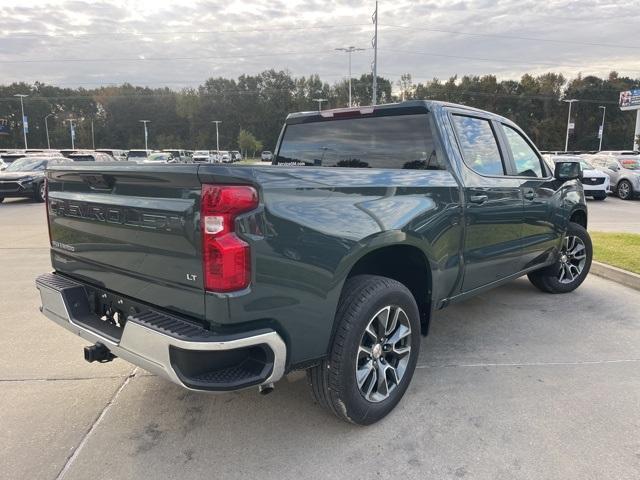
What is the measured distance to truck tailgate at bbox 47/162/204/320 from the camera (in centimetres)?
230

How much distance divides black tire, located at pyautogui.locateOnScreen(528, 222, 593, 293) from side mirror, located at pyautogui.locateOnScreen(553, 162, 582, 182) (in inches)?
32.5

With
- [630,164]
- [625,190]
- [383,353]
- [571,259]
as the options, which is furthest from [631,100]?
[383,353]

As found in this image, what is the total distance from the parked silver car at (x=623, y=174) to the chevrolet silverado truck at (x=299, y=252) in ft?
55.3

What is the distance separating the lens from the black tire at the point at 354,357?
2730mm


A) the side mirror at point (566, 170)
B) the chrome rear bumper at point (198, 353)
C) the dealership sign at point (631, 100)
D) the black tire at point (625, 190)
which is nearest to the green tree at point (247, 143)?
the dealership sign at point (631, 100)

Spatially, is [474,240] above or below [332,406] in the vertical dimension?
above

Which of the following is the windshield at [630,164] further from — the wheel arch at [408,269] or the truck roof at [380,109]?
the wheel arch at [408,269]

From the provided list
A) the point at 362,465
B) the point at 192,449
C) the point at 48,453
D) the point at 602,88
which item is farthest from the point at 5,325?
the point at 602,88

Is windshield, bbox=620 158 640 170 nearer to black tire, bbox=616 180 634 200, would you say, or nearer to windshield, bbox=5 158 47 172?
black tire, bbox=616 180 634 200

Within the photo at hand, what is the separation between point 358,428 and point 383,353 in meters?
0.48

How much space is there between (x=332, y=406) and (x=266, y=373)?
0.67m

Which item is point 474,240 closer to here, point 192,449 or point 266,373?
point 266,373

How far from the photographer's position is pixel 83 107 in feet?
342

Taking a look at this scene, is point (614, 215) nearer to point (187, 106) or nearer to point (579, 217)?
point (579, 217)
